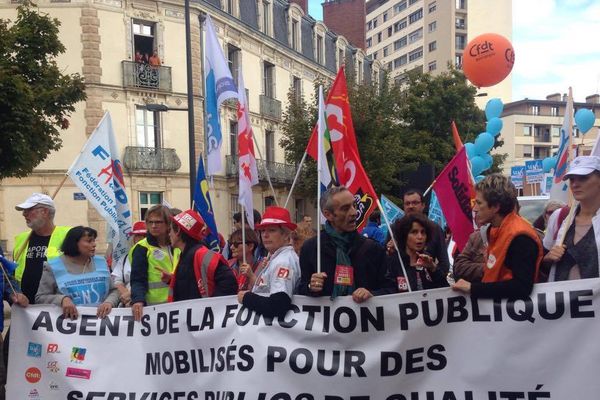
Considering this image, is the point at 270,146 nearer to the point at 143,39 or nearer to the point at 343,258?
the point at 143,39

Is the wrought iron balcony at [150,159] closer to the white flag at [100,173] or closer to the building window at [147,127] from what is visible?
the building window at [147,127]

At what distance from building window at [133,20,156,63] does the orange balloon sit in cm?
1481

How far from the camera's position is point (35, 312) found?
5.00 m

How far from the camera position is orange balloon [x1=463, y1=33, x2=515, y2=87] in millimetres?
13211

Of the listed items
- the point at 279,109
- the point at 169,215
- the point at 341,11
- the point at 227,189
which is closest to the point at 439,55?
the point at 341,11

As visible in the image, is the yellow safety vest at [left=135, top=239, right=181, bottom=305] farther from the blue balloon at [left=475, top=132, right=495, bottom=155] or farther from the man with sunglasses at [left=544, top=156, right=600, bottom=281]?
the blue balloon at [left=475, top=132, right=495, bottom=155]

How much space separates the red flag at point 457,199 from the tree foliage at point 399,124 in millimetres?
16647

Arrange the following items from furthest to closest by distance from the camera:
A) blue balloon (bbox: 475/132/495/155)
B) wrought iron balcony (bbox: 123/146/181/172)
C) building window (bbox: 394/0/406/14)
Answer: building window (bbox: 394/0/406/14) < wrought iron balcony (bbox: 123/146/181/172) < blue balloon (bbox: 475/132/495/155)

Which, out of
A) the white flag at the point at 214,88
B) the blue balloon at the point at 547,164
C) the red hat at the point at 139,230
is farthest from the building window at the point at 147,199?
the white flag at the point at 214,88

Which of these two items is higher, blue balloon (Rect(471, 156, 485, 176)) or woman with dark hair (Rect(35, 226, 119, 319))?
blue balloon (Rect(471, 156, 485, 176))

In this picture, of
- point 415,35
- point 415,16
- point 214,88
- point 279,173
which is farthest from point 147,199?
point 415,16

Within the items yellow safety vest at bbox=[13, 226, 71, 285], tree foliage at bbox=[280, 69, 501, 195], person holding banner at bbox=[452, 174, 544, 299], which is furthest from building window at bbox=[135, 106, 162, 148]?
person holding banner at bbox=[452, 174, 544, 299]

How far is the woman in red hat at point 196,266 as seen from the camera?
449 centimetres

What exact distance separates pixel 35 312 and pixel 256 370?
6.30ft
